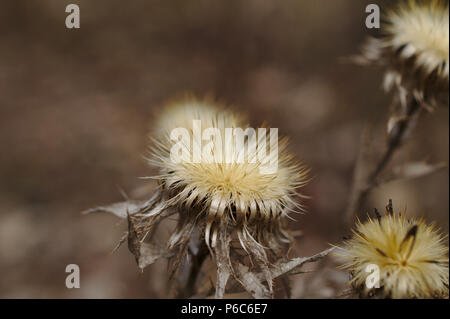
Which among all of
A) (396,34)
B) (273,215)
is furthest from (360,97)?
(273,215)

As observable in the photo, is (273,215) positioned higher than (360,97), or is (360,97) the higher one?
(360,97)

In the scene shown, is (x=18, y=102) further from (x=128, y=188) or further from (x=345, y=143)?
(x=345, y=143)

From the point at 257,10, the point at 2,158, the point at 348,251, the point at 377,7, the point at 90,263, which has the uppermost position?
the point at 257,10

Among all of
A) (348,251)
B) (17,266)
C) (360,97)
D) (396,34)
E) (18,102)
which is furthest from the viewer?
(18,102)

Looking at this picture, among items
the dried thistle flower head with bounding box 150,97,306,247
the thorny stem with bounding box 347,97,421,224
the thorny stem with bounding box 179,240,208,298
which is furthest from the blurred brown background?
the dried thistle flower head with bounding box 150,97,306,247

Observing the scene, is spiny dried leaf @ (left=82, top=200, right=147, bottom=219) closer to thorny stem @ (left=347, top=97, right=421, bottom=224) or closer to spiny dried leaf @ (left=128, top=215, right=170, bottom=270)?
spiny dried leaf @ (left=128, top=215, right=170, bottom=270)

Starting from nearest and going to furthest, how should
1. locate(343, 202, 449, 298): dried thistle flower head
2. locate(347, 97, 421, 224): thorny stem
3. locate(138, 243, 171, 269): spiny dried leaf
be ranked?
locate(343, 202, 449, 298): dried thistle flower head, locate(138, 243, 171, 269): spiny dried leaf, locate(347, 97, 421, 224): thorny stem
